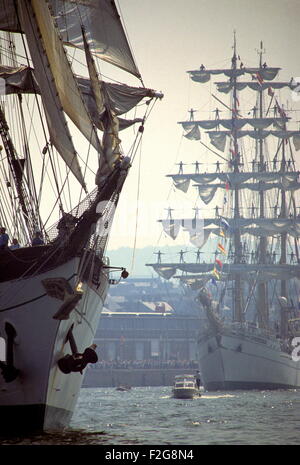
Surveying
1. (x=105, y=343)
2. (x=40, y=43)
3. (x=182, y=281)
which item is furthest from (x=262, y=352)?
(x=40, y=43)

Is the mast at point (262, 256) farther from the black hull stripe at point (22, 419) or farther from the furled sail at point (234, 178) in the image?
the black hull stripe at point (22, 419)

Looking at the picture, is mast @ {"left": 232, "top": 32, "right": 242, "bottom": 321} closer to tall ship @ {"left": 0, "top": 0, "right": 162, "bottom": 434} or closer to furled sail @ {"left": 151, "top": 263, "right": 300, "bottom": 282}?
furled sail @ {"left": 151, "top": 263, "right": 300, "bottom": 282}

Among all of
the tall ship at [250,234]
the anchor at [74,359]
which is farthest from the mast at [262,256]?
the anchor at [74,359]

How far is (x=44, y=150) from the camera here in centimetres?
3359

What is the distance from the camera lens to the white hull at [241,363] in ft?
280

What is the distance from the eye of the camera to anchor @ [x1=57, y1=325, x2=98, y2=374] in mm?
27094

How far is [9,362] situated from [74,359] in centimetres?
190

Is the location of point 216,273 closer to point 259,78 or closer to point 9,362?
point 259,78

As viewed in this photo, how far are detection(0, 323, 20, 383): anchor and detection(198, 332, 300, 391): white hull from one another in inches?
2321

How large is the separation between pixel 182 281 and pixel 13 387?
245 feet

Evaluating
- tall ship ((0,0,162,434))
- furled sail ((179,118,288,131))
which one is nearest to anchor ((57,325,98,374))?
tall ship ((0,0,162,434))

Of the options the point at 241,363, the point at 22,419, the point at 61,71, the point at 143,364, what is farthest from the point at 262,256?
the point at 22,419

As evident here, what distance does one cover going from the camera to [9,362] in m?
26.3
